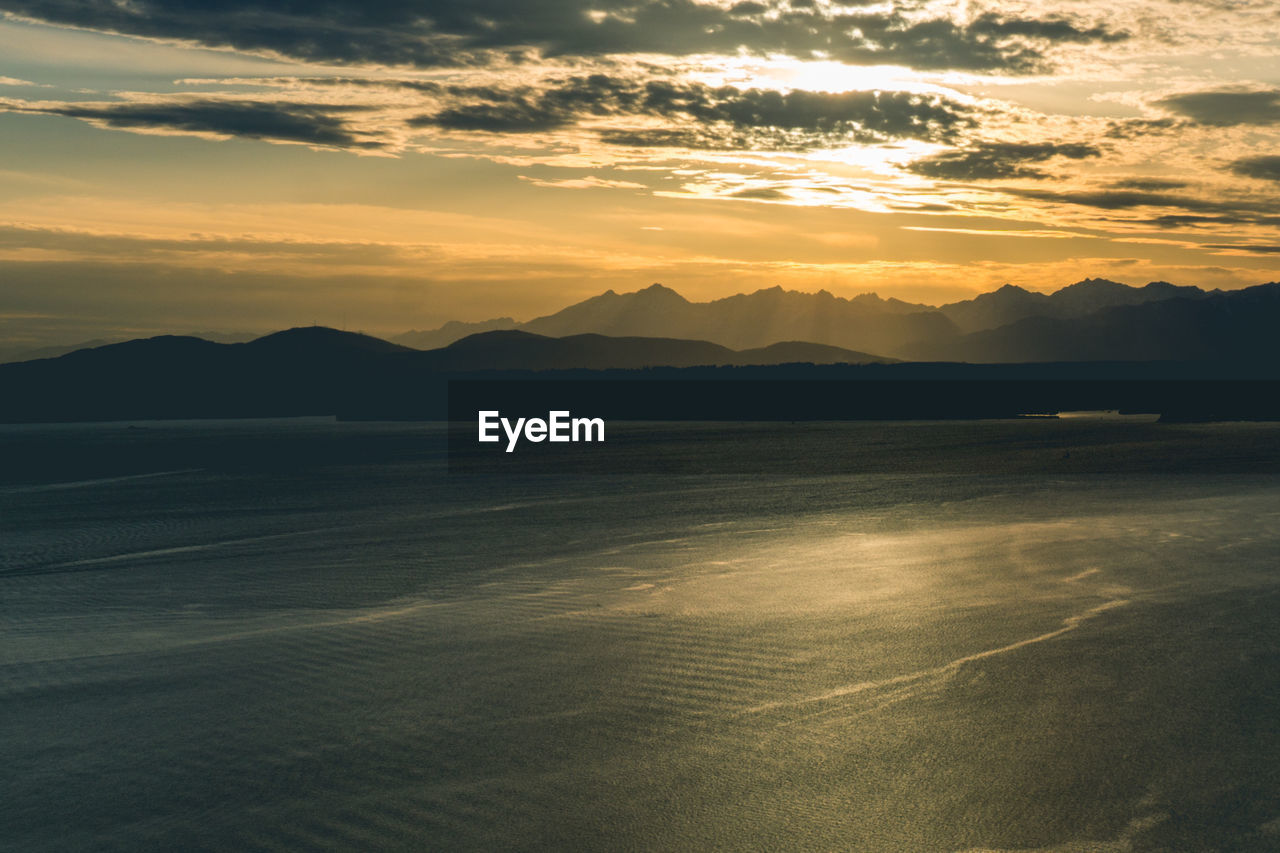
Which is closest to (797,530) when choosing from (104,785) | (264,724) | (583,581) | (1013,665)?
(583,581)

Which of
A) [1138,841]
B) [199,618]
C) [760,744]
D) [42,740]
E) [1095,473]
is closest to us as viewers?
[1138,841]

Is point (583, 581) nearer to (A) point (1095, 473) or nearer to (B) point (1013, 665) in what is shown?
(B) point (1013, 665)

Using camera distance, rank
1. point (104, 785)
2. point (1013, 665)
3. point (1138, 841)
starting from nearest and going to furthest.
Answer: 1. point (1138, 841)
2. point (104, 785)
3. point (1013, 665)

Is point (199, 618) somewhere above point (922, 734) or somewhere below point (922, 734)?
below

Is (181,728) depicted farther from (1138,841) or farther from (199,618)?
(1138,841)

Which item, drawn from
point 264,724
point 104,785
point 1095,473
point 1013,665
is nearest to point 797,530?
point 1013,665

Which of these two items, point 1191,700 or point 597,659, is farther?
point 597,659
